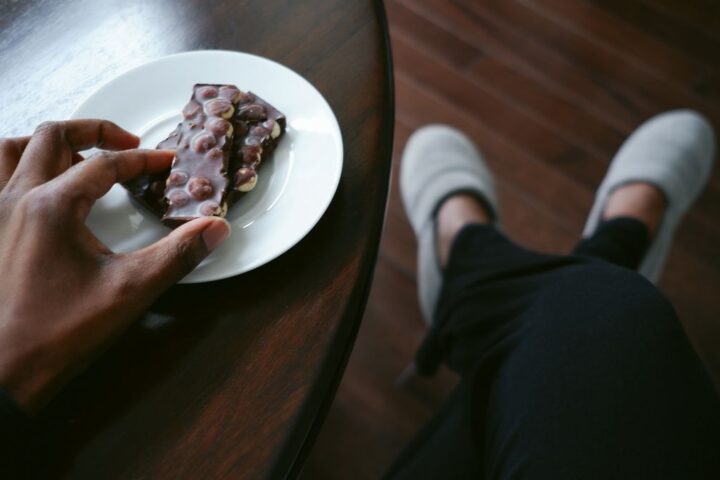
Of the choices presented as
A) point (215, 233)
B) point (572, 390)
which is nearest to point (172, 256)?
point (215, 233)

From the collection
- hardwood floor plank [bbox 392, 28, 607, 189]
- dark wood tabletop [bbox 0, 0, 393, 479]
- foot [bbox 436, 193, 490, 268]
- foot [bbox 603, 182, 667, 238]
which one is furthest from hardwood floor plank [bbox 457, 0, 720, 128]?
dark wood tabletop [bbox 0, 0, 393, 479]

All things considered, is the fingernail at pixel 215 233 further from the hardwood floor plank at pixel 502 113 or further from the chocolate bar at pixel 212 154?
the hardwood floor plank at pixel 502 113

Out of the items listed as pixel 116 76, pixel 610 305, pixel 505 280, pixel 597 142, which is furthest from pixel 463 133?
pixel 116 76

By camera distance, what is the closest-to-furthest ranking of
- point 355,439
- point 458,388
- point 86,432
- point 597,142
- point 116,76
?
point 86,432, point 116,76, point 458,388, point 355,439, point 597,142

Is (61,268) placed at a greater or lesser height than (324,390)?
greater

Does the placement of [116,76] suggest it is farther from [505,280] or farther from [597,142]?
[597,142]

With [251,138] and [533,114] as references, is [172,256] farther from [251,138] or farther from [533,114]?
[533,114]
